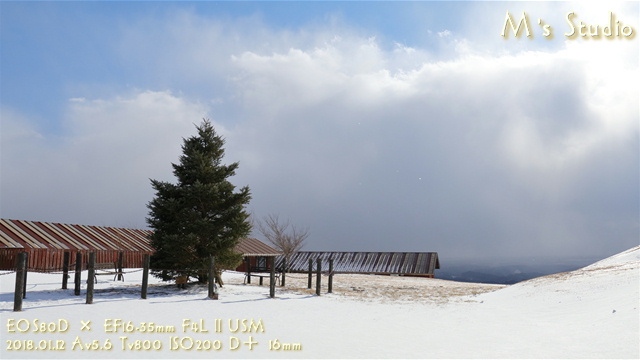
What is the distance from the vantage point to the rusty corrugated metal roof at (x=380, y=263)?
4572 centimetres

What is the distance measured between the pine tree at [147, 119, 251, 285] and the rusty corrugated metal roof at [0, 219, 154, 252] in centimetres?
550

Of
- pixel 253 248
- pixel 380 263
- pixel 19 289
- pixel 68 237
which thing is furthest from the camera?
pixel 380 263

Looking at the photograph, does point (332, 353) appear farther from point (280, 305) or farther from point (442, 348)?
point (280, 305)

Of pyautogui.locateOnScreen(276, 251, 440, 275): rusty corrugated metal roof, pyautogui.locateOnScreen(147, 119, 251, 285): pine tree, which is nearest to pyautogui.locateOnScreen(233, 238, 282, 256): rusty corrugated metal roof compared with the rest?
pyautogui.locateOnScreen(276, 251, 440, 275): rusty corrugated metal roof

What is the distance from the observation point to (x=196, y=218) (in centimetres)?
1931

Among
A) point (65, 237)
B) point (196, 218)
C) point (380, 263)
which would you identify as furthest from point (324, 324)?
point (380, 263)

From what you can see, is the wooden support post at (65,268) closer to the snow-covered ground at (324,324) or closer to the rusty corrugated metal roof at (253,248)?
the snow-covered ground at (324,324)

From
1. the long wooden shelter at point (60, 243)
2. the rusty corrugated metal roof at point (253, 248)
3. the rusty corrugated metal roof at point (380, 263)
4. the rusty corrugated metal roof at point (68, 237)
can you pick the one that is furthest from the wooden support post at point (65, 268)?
the rusty corrugated metal roof at point (380, 263)

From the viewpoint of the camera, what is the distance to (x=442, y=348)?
32.7 ft

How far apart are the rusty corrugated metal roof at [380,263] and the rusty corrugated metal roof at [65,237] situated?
15.2m

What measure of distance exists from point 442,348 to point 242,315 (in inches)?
245

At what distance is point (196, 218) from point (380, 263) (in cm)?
3128

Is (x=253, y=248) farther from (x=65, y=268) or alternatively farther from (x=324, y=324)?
(x=324, y=324)

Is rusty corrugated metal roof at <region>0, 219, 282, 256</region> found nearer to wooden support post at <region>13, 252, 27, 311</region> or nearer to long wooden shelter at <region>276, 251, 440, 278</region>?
long wooden shelter at <region>276, 251, 440, 278</region>
